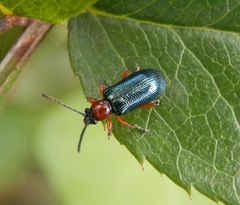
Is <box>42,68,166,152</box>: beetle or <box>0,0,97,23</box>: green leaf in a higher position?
<box>0,0,97,23</box>: green leaf

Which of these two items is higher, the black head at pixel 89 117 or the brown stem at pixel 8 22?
the brown stem at pixel 8 22

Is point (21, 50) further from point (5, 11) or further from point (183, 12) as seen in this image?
point (183, 12)

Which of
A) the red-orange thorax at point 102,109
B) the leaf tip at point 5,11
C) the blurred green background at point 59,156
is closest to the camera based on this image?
the leaf tip at point 5,11

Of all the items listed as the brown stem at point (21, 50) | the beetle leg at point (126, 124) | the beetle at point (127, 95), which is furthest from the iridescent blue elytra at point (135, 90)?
the brown stem at point (21, 50)

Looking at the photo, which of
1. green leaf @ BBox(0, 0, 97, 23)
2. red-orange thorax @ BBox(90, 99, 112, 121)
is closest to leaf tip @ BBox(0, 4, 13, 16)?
green leaf @ BBox(0, 0, 97, 23)

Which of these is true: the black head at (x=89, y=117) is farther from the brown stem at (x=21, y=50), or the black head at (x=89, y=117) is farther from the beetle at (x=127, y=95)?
the brown stem at (x=21, y=50)

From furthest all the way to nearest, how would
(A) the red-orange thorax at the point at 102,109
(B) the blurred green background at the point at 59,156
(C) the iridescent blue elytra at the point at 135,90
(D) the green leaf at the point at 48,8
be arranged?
(B) the blurred green background at the point at 59,156
(A) the red-orange thorax at the point at 102,109
(C) the iridescent blue elytra at the point at 135,90
(D) the green leaf at the point at 48,8

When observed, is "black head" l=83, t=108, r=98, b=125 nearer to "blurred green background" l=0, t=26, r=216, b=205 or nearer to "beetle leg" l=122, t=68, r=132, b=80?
"blurred green background" l=0, t=26, r=216, b=205

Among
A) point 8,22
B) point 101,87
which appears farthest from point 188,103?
point 8,22
